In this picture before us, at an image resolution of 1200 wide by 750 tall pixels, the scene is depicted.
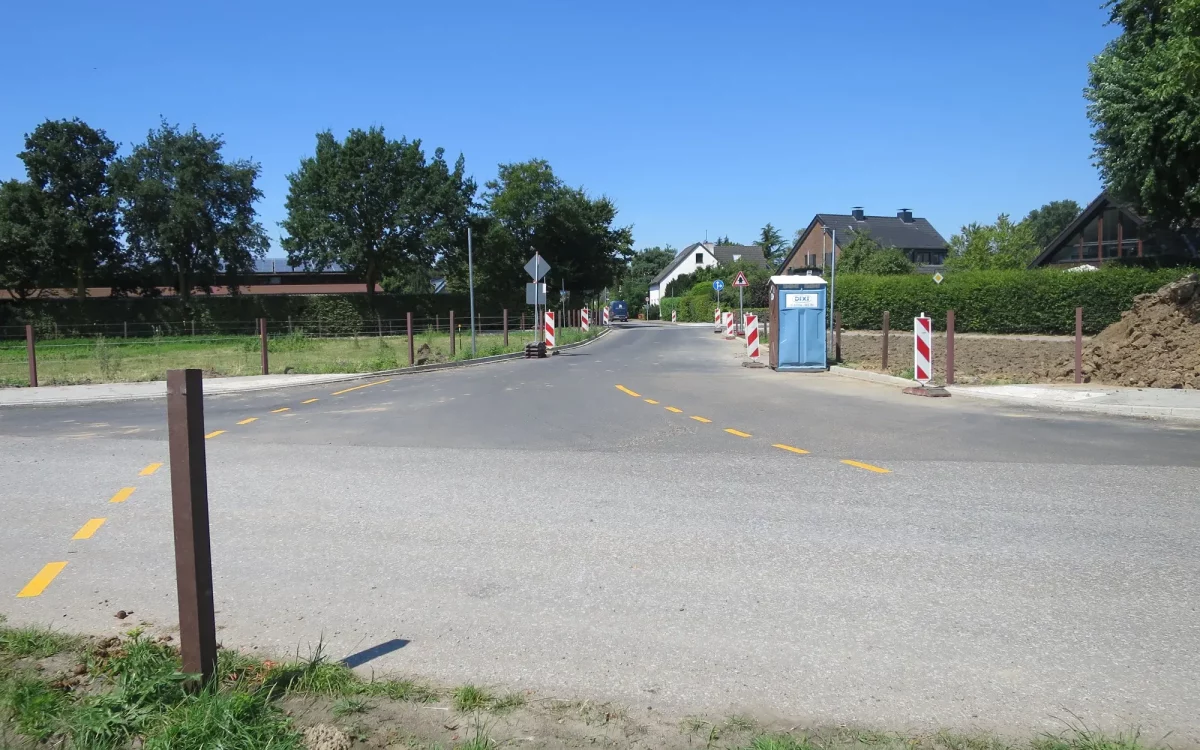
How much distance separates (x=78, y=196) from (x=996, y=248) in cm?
5726

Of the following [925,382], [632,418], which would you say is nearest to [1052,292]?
[925,382]

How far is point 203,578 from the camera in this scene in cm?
359

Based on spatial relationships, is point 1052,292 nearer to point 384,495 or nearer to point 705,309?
point 384,495

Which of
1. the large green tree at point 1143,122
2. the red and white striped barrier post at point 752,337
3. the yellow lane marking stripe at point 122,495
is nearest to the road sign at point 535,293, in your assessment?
the red and white striped barrier post at point 752,337

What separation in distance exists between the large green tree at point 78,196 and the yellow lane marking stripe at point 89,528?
4766cm

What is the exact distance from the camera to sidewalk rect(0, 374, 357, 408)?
16.6 m

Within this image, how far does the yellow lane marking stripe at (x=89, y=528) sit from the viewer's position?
6441mm

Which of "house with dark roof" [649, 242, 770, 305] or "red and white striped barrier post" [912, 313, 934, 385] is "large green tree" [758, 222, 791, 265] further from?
"red and white striped barrier post" [912, 313, 934, 385]

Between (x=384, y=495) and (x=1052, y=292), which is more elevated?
(x=1052, y=292)

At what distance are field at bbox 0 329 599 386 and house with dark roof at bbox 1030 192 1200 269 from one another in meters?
28.4

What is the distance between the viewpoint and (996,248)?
56.7 metres

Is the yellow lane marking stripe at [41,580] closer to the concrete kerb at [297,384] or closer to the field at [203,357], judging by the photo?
the concrete kerb at [297,384]

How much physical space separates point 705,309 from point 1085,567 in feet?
239

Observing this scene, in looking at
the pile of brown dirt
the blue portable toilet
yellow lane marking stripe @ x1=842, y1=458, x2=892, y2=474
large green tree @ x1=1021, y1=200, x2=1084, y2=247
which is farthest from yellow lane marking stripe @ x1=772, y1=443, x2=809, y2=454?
large green tree @ x1=1021, y1=200, x2=1084, y2=247
